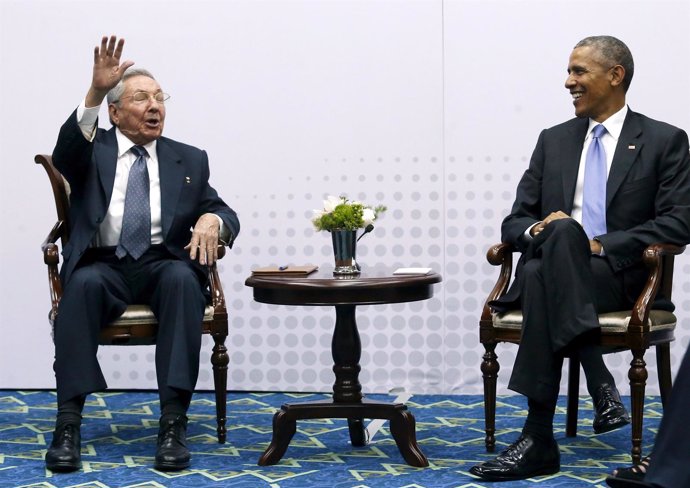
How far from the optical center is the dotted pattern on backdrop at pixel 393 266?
5.39m

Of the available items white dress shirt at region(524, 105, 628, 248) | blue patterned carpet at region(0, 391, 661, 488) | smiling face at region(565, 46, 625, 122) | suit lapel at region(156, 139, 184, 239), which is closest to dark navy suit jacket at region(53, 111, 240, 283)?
suit lapel at region(156, 139, 184, 239)

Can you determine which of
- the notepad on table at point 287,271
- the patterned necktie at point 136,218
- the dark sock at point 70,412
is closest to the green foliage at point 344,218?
the notepad on table at point 287,271

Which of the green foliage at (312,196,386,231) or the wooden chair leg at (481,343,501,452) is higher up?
the green foliage at (312,196,386,231)

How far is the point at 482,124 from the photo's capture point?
17.6 ft

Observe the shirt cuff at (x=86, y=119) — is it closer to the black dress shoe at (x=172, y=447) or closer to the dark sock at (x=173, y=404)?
the dark sock at (x=173, y=404)

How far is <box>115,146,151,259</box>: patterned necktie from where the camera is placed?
14.1 feet

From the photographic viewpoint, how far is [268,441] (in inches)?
171

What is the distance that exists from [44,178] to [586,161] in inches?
110

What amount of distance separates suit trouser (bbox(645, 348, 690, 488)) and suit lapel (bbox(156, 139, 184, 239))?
93.2 inches

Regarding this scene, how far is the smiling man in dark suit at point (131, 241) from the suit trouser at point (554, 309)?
1.21 m

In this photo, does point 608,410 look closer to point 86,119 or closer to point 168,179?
point 168,179

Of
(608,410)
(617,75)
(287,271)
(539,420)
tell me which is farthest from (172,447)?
(617,75)

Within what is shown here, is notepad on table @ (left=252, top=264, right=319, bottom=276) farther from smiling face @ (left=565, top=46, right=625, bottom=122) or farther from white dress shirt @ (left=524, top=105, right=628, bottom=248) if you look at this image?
smiling face @ (left=565, top=46, right=625, bottom=122)

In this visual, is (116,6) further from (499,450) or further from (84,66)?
(499,450)
